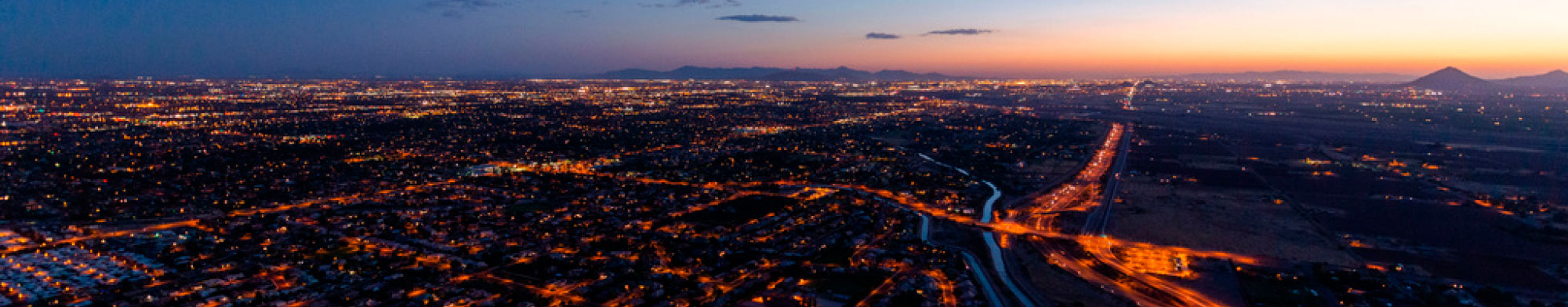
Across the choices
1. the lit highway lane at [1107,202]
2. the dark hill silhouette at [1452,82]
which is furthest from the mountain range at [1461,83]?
the lit highway lane at [1107,202]

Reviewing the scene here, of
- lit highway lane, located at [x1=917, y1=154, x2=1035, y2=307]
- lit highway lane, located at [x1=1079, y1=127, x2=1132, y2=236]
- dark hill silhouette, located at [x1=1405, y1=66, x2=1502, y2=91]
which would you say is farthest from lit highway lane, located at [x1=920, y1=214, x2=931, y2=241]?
dark hill silhouette, located at [x1=1405, y1=66, x2=1502, y2=91]

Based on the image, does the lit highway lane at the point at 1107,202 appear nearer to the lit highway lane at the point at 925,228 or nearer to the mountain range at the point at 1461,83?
the lit highway lane at the point at 925,228

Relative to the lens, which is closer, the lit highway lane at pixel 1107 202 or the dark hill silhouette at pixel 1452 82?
the lit highway lane at pixel 1107 202

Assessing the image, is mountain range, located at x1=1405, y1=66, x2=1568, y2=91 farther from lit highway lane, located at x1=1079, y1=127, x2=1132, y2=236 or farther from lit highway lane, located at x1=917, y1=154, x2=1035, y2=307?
lit highway lane, located at x1=917, y1=154, x2=1035, y2=307

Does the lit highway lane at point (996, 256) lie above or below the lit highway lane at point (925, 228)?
below

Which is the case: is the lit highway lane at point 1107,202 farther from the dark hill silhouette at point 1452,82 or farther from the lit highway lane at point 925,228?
the dark hill silhouette at point 1452,82

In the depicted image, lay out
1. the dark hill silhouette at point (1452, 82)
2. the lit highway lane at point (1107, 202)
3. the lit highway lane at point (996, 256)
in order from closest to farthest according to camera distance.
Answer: the lit highway lane at point (996, 256) → the lit highway lane at point (1107, 202) → the dark hill silhouette at point (1452, 82)

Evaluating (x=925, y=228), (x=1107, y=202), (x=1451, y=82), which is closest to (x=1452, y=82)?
(x=1451, y=82)

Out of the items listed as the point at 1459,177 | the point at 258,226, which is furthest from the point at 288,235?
the point at 1459,177

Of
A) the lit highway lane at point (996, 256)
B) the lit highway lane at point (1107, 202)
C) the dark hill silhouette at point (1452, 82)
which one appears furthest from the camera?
the dark hill silhouette at point (1452, 82)
